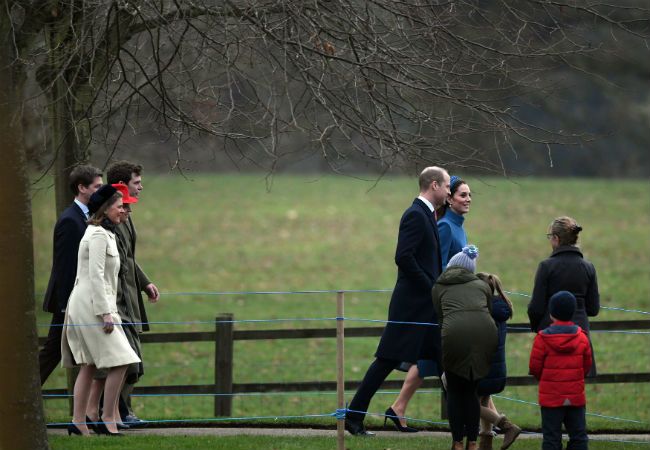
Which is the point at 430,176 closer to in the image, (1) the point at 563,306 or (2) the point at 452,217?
(2) the point at 452,217

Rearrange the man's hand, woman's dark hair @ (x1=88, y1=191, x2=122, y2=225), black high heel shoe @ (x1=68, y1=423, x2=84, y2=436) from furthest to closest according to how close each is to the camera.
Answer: the man's hand → black high heel shoe @ (x1=68, y1=423, x2=84, y2=436) → woman's dark hair @ (x1=88, y1=191, x2=122, y2=225)

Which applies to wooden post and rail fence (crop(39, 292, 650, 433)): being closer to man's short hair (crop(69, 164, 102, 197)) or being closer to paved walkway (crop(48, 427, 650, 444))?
paved walkway (crop(48, 427, 650, 444))

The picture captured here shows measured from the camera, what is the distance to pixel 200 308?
22.3 metres

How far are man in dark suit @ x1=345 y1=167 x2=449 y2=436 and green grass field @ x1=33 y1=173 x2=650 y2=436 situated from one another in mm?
587

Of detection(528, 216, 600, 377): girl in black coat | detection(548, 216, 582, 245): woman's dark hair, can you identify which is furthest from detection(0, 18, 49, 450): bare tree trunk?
detection(548, 216, 582, 245): woman's dark hair

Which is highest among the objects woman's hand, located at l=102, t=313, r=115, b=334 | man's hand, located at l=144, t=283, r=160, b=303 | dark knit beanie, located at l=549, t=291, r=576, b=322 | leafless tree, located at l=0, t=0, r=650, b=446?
leafless tree, located at l=0, t=0, r=650, b=446

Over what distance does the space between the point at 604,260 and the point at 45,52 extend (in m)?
21.7

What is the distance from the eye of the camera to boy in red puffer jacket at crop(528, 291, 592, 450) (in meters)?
7.63

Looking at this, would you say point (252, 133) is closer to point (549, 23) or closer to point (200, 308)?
point (549, 23)

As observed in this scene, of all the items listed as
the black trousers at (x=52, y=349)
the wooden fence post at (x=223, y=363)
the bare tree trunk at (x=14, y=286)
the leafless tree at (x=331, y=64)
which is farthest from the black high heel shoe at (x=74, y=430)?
the wooden fence post at (x=223, y=363)

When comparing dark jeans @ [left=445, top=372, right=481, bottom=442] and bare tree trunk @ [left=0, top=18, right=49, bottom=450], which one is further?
dark jeans @ [left=445, top=372, right=481, bottom=442]

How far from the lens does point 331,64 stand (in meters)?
8.73

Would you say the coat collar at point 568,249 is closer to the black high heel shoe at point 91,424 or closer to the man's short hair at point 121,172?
the man's short hair at point 121,172

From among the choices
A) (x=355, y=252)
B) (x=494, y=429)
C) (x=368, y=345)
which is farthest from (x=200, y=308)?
(x=494, y=429)
